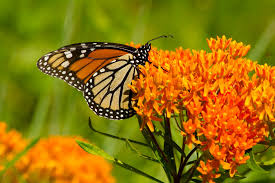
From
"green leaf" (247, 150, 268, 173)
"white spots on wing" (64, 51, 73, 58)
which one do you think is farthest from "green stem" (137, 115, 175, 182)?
"white spots on wing" (64, 51, 73, 58)

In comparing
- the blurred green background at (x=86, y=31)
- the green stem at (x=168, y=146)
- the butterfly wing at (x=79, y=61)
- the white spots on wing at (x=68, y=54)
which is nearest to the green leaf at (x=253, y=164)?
the green stem at (x=168, y=146)

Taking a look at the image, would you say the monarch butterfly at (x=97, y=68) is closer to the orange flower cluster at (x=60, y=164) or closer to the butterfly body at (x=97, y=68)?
the butterfly body at (x=97, y=68)

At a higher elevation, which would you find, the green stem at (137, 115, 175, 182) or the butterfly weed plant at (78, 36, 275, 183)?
the butterfly weed plant at (78, 36, 275, 183)

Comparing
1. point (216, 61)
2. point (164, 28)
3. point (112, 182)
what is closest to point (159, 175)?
point (112, 182)

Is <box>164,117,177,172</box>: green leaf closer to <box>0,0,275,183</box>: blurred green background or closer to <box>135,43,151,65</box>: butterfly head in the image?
<box>135,43,151,65</box>: butterfly head

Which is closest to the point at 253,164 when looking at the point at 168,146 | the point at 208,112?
the point at 208,112

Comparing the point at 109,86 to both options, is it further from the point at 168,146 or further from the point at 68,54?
the point at 168,146
